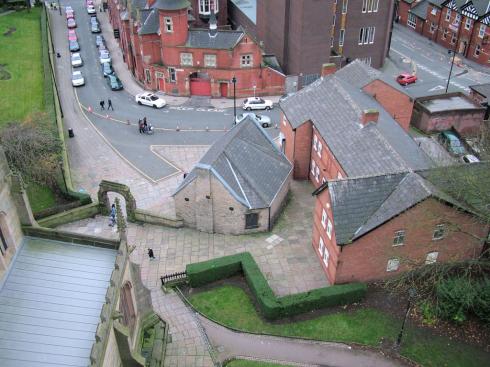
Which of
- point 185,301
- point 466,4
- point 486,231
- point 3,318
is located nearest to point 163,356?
point 185,301

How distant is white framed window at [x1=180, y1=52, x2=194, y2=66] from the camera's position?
199 feet

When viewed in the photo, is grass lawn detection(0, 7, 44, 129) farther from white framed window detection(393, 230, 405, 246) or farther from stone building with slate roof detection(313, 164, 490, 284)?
white framed window detection(393, 230, 405, 246)

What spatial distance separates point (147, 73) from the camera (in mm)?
64562

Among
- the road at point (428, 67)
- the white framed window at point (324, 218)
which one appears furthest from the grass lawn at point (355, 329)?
the road at point (428, 67)

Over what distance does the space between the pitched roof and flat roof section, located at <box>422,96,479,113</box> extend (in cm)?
2561

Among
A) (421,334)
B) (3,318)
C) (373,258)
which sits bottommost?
(421,334)

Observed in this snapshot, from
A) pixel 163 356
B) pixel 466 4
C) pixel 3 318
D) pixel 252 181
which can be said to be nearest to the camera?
pixel 3 318

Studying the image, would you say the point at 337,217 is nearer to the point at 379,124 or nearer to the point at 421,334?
the point at 421,334

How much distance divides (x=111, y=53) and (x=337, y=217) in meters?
56.6

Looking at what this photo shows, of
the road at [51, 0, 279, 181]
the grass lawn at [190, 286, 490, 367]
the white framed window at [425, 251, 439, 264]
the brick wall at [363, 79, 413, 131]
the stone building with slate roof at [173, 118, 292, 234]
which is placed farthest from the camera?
the road at [51, 0, 279, 181]

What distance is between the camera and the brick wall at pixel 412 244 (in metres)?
31.7

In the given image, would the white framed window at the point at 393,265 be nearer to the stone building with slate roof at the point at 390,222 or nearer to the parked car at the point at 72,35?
the stone building with slate roof at the point at 390,222

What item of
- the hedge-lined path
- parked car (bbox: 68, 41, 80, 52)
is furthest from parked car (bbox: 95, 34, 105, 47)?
the hedge-lined path

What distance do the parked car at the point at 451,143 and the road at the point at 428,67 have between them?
42.5 feet
